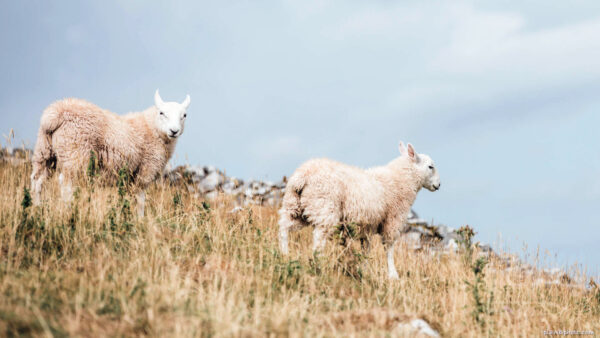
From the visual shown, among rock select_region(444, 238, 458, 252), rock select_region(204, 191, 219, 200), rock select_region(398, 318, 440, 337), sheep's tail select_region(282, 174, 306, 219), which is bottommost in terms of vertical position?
rock select_region(398, 318, 440, 337)

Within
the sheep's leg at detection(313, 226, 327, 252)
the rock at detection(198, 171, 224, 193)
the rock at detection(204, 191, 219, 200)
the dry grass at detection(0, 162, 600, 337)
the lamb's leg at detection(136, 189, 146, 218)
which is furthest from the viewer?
the rock at detection(198, 171, 224, 193)

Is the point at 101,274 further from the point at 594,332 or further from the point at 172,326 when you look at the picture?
the point at 594,332

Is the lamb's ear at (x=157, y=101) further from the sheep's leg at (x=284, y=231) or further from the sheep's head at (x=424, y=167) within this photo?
the sheep's head at (x=424, y=167)

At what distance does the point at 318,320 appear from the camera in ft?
15.8

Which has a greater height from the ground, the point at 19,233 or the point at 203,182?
the point at 203,182

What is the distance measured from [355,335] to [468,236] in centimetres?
270

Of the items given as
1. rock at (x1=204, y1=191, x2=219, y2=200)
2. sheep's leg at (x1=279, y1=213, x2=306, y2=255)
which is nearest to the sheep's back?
sheep's leg at (x1=279, y1=213, x2=306, y2=255)

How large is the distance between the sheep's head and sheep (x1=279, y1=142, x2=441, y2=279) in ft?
0.67

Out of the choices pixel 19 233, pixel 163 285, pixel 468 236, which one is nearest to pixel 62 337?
pixel 163 285

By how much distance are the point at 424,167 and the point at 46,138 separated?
661 cm

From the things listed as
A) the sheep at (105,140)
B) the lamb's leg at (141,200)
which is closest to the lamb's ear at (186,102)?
the sheep at (105,140)

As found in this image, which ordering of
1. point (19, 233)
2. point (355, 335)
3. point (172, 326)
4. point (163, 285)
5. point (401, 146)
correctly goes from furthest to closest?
point (401, 146)
point (19, 233)
point (163, 285)
point (355, 335)
point (172, 326)

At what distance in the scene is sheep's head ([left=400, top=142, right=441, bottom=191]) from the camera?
9.08 metres

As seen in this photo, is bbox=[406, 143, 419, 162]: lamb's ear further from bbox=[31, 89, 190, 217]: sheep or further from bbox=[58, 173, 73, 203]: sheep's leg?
bbox=[58, 173, 73, 203]: sheep's leg
